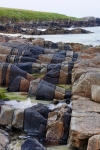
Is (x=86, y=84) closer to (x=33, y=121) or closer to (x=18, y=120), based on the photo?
(x=33, y=121)

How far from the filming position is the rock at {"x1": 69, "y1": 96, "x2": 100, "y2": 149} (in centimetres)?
820

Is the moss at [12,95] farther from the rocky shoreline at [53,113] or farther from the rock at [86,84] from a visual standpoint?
the rock at [86,84]

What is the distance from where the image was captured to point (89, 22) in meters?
115

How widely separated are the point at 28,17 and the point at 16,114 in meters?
100

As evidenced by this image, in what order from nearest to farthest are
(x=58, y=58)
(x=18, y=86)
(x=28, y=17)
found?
1. (x=18, y=86)
2. (x=58, y=58)
3. (x=28, y=17)

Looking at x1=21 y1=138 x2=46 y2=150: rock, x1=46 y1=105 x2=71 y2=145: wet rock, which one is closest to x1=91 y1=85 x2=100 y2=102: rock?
x1=46 y1=105 x2=71 y2=145: wet rock

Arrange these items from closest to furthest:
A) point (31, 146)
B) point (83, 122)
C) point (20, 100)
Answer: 1. point (31, 146)
2. point (83, 122)
3. point (20, 100)

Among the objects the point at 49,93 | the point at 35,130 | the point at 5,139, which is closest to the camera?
the point at 5,139

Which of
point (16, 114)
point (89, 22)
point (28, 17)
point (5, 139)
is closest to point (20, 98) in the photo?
point (16, 114)

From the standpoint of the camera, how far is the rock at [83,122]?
8.20 m

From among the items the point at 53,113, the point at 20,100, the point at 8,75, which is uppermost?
the point at 53,113

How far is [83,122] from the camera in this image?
890cm

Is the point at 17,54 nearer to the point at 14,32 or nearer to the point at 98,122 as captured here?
the point at 98,122

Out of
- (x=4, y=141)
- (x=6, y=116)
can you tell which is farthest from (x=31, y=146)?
(x=6, y=116)
